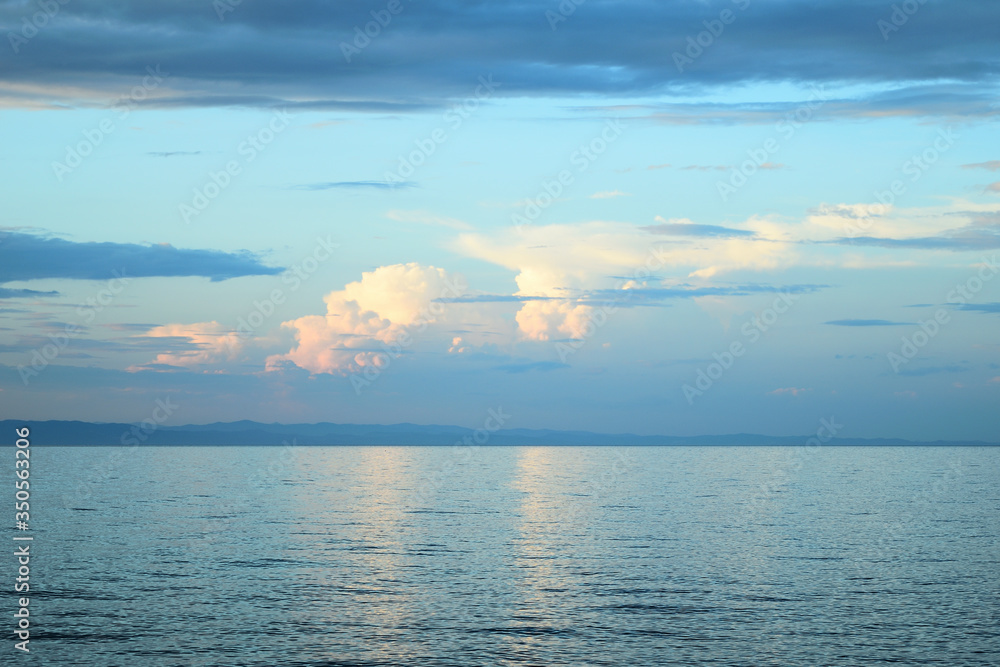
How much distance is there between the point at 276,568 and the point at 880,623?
34221mm

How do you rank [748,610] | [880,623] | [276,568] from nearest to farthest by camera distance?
[880,623], [748,610], [276,568]

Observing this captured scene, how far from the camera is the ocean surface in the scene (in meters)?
36.5

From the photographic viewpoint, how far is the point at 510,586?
4900 cm

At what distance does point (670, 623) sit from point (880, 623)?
379 inches

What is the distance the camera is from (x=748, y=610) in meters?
Result: 43.5

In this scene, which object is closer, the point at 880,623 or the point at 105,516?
the point at 880,623

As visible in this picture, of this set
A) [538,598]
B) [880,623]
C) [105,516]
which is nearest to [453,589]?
[538,598]

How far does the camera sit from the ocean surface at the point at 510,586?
36.5m

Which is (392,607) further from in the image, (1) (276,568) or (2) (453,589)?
(1) (276,568)

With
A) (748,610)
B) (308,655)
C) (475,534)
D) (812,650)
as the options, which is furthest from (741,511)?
(308,655)

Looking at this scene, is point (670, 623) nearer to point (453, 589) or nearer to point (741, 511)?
point (453, 589)

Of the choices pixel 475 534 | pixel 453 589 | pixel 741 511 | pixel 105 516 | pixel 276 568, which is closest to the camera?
A: pixel 453 589

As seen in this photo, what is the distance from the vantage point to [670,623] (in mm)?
40750

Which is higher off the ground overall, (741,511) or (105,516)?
(741,511)
